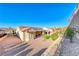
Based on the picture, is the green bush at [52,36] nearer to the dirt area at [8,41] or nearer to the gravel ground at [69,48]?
the gravel ground at [69,48]

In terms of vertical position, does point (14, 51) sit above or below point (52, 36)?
below

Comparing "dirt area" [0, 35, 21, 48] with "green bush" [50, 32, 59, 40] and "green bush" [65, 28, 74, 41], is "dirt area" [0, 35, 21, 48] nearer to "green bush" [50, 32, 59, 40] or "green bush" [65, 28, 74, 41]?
"green bush" [50, 32, 59, 40]

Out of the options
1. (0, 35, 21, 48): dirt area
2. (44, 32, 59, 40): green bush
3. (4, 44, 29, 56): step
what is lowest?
(4, 44, 29, 56): step

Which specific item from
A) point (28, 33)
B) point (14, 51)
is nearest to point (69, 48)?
Answer: point (28, 33)

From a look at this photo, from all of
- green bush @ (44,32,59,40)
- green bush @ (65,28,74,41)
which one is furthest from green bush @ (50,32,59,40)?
green bush @ (65,28,74,41)

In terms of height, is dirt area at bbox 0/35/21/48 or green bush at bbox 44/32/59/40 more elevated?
green bush at bbox 44/32/59/40

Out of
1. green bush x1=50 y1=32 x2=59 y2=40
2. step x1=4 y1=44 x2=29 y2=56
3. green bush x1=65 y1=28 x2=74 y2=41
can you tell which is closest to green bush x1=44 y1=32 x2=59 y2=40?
green bush x1=50 y1=32 x2=59 y2=40

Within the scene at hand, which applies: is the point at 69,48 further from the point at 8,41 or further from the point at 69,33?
the point at 8,41

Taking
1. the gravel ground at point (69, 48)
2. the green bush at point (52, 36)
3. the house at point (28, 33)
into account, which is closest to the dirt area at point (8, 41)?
the house at point (28, 33)

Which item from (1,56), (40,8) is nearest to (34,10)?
(40,8)
